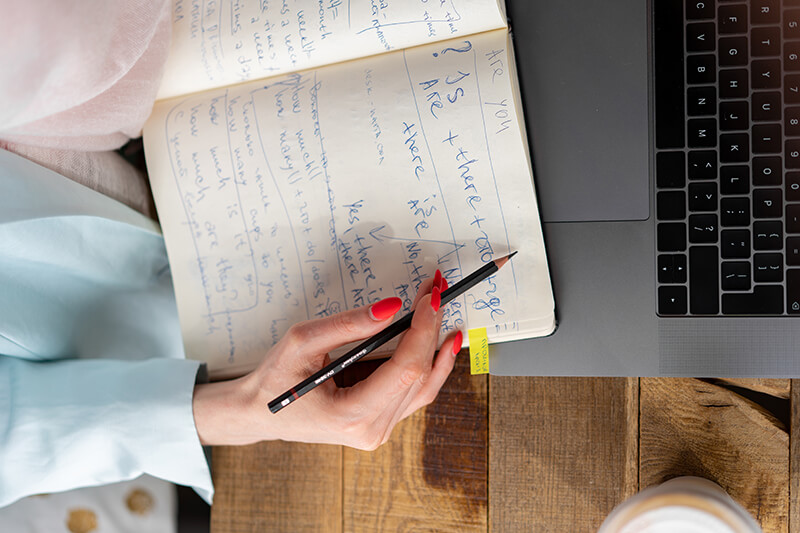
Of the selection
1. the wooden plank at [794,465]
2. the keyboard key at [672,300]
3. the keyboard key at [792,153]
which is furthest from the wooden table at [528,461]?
the keyboard key at [792,153]

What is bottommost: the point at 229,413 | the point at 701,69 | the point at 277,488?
the point at 277,488

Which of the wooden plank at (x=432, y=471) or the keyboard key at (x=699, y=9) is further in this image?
the wooden plank at (x=432, y=471)

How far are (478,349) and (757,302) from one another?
0.22 m

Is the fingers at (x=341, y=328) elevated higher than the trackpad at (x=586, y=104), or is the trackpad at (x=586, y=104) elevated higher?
the trackpad at (x=586, y=104)

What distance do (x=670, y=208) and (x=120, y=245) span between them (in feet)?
1.69

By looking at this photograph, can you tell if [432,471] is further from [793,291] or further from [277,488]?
[793,291]

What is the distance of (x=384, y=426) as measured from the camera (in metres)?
0.47

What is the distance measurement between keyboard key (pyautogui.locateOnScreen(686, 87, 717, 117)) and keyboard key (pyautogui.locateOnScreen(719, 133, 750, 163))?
24 millimetres

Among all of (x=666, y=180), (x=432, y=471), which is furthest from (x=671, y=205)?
(x=432, y=471)

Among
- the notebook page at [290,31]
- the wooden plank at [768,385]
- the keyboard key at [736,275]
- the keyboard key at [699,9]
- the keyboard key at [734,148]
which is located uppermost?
the notebook page at [290,31]

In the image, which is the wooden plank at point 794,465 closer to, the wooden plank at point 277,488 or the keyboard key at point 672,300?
the keyboard key at point 672,300

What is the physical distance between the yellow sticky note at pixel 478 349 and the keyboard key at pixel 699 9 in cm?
30

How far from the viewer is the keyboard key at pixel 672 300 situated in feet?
1.51

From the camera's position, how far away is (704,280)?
0.45 m
